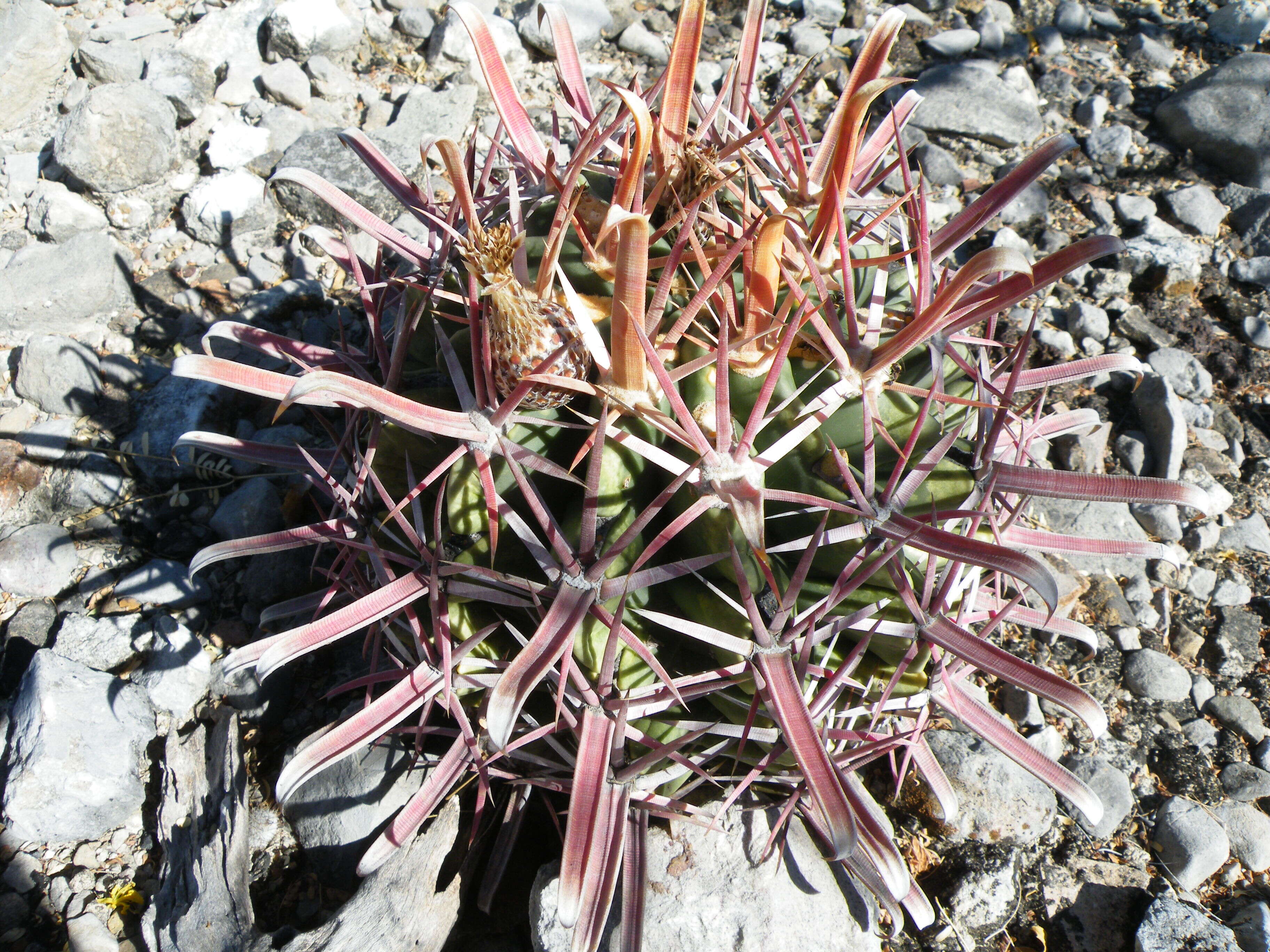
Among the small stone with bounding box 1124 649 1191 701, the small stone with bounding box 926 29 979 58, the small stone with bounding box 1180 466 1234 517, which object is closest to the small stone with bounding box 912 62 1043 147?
the small stone with bounding box 926 29 979 58

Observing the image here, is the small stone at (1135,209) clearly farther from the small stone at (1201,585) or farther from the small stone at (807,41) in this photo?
the small stone at (1201,585)

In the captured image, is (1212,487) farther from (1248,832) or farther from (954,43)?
(954,43)

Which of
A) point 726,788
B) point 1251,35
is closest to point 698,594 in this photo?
point 726,788

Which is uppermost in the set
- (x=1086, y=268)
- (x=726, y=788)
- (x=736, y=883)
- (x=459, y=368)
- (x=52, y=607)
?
(x=459, y=368)

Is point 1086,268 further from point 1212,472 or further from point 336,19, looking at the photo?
point 336,19

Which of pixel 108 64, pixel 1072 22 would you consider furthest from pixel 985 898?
pixel 108 64

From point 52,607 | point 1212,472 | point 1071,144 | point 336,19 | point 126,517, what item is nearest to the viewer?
point 1071,144

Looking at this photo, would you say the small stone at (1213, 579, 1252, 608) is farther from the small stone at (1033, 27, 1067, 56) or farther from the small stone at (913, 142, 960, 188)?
the small stone at (1033, 27, 1067, 56)
